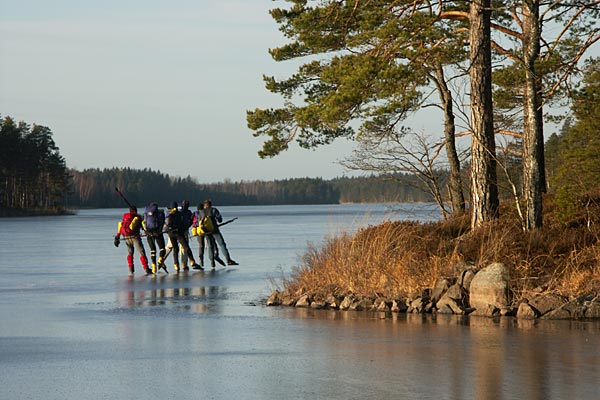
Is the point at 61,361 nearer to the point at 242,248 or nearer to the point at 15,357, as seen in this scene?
the point at 15,357

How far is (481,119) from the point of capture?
68.1 feet

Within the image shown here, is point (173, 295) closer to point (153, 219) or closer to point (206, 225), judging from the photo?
point (153, 219)

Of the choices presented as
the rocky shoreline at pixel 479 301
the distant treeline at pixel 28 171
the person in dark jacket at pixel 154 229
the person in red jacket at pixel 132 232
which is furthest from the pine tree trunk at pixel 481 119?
the distant treeline at pixel 28 171

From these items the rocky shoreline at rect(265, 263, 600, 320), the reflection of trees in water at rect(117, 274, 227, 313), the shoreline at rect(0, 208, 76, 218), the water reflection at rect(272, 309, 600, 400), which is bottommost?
the reflection of trees in water at rect(117, 274, 227, 313)

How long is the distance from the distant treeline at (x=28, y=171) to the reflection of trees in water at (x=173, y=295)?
3984 inches

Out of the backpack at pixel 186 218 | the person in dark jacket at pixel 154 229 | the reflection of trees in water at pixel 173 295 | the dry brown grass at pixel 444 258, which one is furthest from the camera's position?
the backpack at pixel 186 218

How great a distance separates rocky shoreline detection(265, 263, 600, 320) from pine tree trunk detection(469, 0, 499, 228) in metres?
4.26

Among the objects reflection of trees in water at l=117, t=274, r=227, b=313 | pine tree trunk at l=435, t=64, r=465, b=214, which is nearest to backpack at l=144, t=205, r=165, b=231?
reflection of trees in water at l=117, t=274, r=227, b=313

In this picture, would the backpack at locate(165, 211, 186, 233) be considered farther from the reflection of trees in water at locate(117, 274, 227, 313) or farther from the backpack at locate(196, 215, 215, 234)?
the reflection of trees in water at locate(117, 274, 227, 313)

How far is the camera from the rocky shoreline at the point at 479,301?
15016 millimetres

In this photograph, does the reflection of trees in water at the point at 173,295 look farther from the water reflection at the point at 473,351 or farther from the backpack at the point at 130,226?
the water reflection at the point at 473,351

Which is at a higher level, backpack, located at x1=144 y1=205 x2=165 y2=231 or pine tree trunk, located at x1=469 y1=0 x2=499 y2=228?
pine tree trunk, located at x1=469 y1=0 x2=499 y2=228

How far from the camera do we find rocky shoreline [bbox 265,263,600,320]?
49.3 ft

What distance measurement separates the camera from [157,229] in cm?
2580
